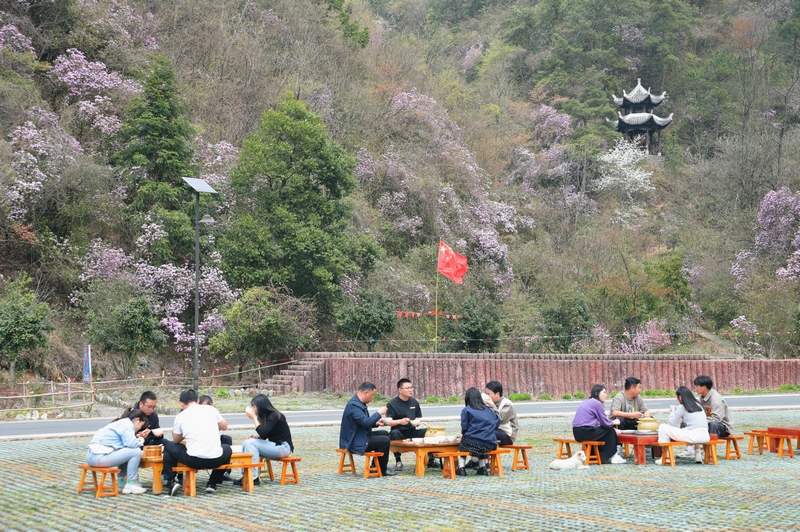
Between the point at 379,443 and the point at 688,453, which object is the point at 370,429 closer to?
the point at 379,443

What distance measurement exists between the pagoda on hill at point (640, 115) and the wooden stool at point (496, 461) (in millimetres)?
56378

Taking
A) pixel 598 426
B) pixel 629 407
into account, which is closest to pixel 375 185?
pixel 629 407

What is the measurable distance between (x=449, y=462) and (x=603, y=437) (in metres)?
2.85

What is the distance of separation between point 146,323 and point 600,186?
38.7 m

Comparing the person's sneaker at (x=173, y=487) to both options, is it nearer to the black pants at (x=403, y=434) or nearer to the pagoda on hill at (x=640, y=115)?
the black pants at (x=403, y=434)

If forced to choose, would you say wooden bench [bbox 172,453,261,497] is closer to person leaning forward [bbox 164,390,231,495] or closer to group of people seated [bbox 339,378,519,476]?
person leaning forward [bbox 164,390,231,495]

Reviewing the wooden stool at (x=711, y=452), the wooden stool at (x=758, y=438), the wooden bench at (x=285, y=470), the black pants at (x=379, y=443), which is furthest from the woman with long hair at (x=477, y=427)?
the wooden stool at (x=758, y=438)

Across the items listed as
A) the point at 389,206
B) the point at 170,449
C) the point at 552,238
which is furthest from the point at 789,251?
the point at 170,449

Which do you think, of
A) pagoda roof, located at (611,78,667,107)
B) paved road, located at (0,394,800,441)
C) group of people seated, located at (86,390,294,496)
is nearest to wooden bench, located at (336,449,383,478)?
group of people seated, located at (86,390,294,496)

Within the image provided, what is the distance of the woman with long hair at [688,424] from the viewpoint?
12688 millimetres

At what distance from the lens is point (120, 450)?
34.4ft

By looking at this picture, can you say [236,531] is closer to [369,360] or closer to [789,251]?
[369,360]

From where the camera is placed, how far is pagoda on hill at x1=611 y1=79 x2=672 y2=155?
212 ft

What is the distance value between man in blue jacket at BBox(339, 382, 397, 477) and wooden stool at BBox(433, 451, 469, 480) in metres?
0.83
